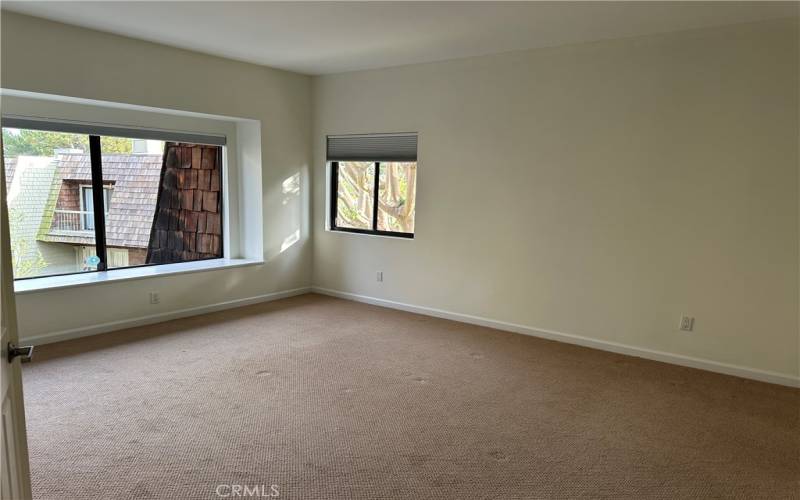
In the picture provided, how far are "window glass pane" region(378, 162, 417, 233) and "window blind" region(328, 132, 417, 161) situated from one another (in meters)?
0.13

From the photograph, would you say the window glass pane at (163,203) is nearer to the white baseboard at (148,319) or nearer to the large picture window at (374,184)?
the white baseboard at (148,319)

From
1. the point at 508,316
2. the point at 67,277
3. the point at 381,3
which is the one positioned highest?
the point at 381,3

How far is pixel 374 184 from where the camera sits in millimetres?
5375

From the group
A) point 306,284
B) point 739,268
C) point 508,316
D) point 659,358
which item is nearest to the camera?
point 739,268

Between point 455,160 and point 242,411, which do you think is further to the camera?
point 455,160

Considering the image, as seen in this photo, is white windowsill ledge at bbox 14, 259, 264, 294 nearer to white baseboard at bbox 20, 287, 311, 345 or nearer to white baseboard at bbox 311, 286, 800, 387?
white baseboard at bbox 20, 287, 311, 345

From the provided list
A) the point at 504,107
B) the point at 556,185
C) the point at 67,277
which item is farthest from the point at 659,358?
the point at 67,277

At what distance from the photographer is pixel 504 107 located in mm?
4285

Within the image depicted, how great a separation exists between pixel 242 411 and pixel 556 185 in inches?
118

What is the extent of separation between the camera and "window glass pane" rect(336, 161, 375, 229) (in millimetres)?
5449

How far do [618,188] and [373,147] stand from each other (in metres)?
2.52

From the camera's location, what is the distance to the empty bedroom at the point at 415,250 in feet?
8.23

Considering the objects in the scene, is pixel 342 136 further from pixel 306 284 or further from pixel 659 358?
pixel 659 358

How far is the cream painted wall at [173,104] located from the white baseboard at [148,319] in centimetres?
4
